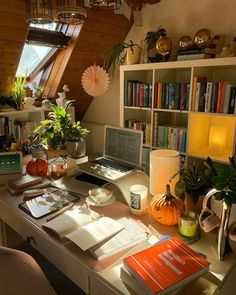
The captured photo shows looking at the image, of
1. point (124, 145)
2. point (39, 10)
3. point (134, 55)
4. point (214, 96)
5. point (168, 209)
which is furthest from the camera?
point (134, 55)

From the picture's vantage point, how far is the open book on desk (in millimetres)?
1077

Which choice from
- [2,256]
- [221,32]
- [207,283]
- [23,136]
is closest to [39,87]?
[23,136]

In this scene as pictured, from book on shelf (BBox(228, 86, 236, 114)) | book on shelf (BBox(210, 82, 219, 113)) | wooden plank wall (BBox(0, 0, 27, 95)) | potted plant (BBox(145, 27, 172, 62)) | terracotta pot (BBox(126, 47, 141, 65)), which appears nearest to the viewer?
book on shelf (BBox(228, 86, 236, 114))

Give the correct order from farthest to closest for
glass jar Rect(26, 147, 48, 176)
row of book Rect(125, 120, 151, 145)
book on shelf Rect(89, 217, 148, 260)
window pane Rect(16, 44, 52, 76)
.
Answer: window pane Rect(16, 44, 52, 76) < row of book Rect(125, 120, 151, 145) < glass jar Rect(26, 147, 48, 176) < book on shelf Rect(89, 217, 148, 260)

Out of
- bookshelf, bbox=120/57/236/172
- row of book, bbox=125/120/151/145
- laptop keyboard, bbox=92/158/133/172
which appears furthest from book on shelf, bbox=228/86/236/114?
laptop keyboard, bbox=92/158/133/172

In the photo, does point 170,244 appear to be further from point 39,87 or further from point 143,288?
point 39,87

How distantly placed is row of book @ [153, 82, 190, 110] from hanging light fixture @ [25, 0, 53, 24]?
127 centimetres

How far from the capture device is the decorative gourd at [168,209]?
119 centimetres

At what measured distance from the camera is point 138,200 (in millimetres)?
1290

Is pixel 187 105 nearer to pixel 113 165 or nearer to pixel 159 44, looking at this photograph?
pixel 159 44

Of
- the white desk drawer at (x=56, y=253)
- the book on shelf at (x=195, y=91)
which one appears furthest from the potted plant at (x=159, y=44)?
the white desk drawer at (x=56, y=253)

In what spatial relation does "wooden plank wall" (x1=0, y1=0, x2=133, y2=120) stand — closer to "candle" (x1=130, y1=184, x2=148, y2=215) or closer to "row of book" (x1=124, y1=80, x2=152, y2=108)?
"row of book" (x1=124, y1=80, x2=152, y2=108)

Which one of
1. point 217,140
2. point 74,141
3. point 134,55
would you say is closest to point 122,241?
point 74,141

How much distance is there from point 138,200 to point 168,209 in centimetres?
17
